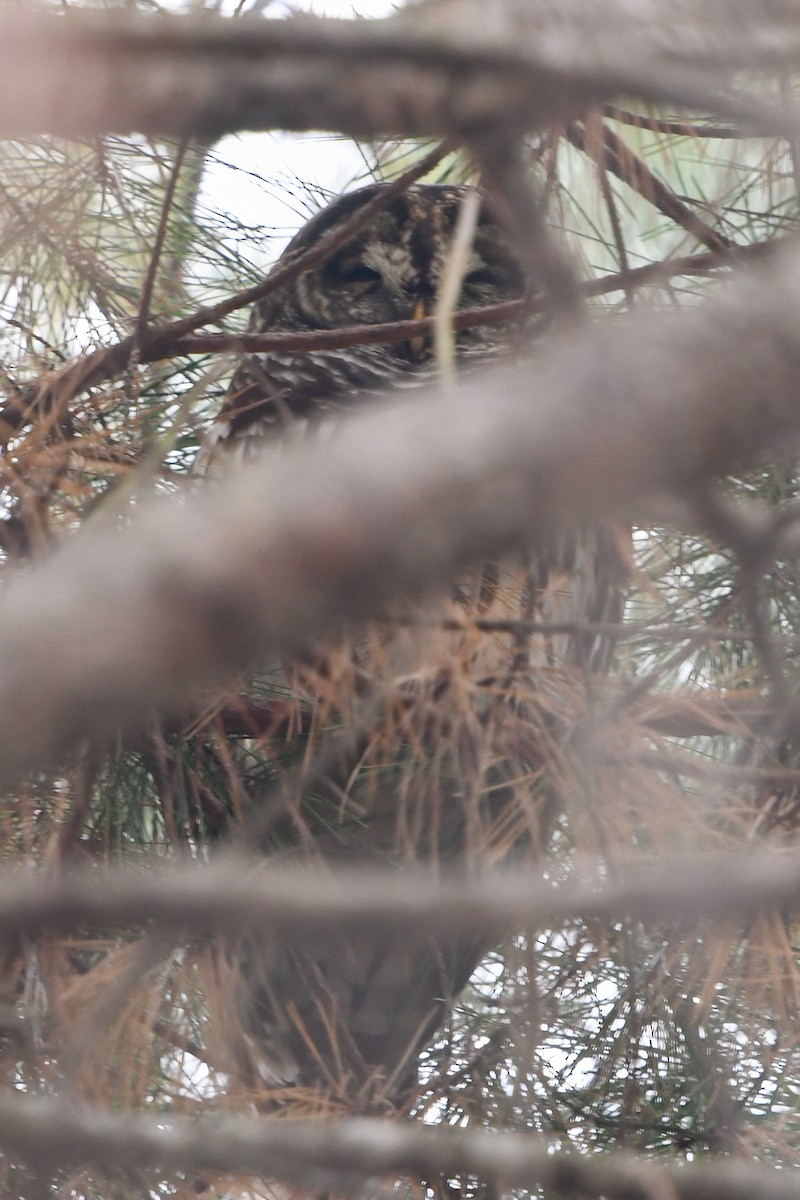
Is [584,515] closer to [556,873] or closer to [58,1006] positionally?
[556,873]

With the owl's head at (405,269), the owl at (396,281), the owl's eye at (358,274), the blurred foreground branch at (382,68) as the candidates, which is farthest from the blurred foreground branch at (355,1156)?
the owl's eye at (358,274)

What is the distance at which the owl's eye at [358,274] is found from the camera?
10.8 ft

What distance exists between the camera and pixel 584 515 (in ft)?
2.28

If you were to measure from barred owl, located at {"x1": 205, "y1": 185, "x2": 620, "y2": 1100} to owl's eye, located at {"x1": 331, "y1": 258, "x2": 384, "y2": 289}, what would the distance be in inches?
15.8

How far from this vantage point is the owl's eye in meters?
3.31

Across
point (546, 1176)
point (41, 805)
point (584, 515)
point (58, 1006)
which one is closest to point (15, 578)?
point (41, 805)

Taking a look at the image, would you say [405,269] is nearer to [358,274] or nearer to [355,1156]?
[358,274]

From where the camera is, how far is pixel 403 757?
5.90 feet

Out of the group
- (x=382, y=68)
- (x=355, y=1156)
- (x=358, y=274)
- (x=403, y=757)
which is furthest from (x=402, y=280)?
(x=355, y=1156)

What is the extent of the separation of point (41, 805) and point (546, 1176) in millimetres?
1182

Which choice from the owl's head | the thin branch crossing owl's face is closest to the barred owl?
the thin branch crossing owl's face

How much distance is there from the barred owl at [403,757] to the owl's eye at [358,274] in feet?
1.32

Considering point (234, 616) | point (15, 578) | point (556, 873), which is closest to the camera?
point (234, 616)

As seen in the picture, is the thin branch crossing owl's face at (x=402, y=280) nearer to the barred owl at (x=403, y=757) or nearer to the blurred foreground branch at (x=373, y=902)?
the barred owl at (x=403, y=757)
